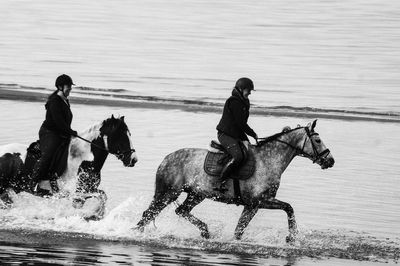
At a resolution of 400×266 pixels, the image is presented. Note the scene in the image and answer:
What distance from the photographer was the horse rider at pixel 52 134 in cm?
1944

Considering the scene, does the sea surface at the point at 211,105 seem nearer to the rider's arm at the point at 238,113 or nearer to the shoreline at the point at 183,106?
the shoreline at the point at 183,106

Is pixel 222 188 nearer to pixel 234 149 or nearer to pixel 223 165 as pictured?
pixel 223 165

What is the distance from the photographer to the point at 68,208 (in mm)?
19578

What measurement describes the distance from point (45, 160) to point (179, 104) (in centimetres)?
1956

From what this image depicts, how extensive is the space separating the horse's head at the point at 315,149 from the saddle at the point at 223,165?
3.10 feet

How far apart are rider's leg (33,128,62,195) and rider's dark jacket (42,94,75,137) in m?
0.11

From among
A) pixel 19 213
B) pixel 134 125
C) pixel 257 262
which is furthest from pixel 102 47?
pixel 257 262

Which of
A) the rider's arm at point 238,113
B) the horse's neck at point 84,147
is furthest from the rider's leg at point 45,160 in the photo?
the rider's arm at point 238,113

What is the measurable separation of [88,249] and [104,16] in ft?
177

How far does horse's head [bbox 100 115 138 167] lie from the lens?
1925 cm

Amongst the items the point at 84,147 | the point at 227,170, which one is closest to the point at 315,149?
the point at 227,170

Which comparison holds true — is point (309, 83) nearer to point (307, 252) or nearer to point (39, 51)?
point (39, 51)

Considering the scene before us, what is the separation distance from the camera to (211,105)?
38.8 m

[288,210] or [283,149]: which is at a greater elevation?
[283,149]
